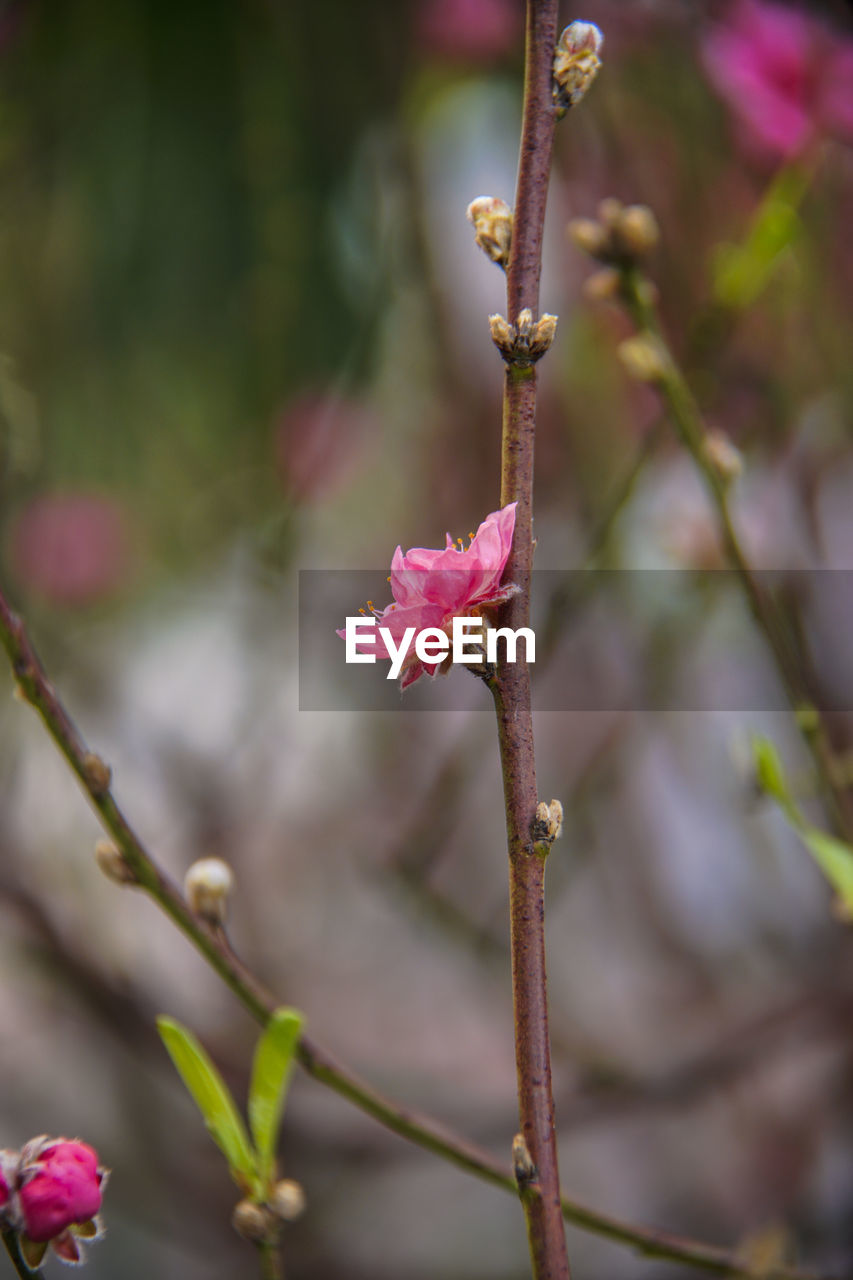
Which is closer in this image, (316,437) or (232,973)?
(232,973)

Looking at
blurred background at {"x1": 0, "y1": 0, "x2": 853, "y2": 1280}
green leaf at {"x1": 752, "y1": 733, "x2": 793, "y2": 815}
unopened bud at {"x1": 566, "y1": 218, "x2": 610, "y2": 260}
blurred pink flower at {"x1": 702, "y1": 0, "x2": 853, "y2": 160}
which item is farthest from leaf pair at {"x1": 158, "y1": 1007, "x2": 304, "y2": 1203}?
blurred pink flower at {"x1": 702, "y1": 0, "x2": 853, "y2": 160}

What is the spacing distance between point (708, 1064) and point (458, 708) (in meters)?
0.43

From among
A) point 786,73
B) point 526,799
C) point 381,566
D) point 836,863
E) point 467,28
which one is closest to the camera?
point 526,799

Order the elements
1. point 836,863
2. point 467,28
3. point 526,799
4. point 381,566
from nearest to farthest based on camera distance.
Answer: point 526,799 < point 836,863 < point 467,28 < point 381,566

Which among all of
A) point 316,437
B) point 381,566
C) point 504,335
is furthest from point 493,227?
point 381,566

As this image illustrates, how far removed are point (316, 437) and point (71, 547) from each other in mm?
247

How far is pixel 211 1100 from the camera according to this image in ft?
0.78

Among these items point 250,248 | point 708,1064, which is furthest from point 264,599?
point 708,1064

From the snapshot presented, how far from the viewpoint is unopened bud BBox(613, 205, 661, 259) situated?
32 centimetres

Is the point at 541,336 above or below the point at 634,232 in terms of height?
below

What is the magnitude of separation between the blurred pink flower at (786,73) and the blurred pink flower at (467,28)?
0.24 m

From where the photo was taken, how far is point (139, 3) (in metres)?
0.69

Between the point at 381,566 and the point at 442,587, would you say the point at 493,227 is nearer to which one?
the point at 442,587

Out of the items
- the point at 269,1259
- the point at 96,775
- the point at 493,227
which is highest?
the point at 493,227
